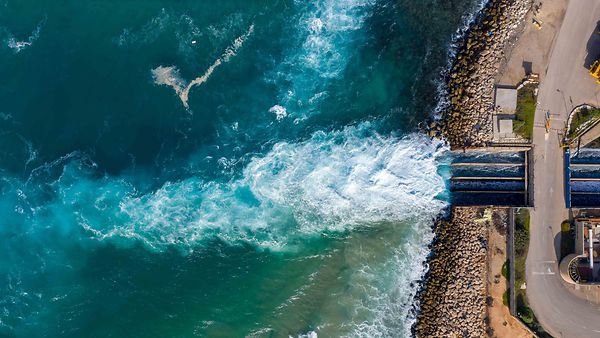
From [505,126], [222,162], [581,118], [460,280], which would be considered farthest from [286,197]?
[581,118]

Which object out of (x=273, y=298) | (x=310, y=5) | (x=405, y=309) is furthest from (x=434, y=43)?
(x=273, y=298)

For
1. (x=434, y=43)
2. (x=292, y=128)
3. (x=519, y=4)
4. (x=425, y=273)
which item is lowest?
(x=425, y=273)

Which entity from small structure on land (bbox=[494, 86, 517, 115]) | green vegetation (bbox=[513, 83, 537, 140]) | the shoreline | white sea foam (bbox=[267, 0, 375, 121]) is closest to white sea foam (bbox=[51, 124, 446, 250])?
the shoreline

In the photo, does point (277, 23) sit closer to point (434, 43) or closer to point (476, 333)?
point (434, 43)

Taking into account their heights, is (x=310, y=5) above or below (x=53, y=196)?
above

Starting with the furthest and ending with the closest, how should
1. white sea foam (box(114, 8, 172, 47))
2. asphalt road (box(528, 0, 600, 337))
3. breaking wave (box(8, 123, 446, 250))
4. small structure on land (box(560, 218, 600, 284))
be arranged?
breaking wave (box(8, 123, 446, 250))
white sea foam (box(114, 8, 172, 47))
asphalt road (box(528, 0, 600, 337))
small structure on land (box(560, 218, 600, 284))

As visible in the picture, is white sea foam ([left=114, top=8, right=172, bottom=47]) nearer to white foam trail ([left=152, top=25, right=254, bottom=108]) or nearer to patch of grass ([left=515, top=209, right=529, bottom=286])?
white foam trail ([left=152, top=25, right=254, bottom=108])
